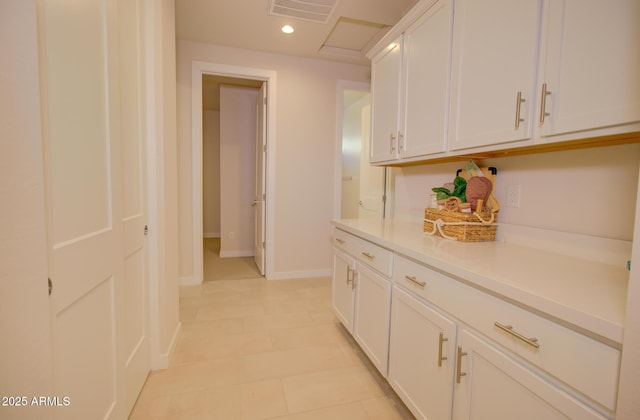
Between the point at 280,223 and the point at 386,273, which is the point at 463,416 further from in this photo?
the point at 280,223

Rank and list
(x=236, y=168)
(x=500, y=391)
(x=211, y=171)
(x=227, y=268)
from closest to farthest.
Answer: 1. (x=500, y=391)
2. (x=227, y=268)
3. (x=236, y=168)
4. (x=211, y=171)

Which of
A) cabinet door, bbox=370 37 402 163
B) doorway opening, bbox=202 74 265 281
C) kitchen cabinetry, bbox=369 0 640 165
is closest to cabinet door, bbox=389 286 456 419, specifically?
kitchen cabinetry, bbox=369 0 640 165

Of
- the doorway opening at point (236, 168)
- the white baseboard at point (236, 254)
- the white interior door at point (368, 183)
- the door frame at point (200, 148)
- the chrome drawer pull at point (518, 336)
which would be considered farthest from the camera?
the white baseboard at point (236, 254)

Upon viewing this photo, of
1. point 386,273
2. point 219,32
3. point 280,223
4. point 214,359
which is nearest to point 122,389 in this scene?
point 214,359

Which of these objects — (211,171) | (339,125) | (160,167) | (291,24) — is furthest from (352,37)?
(211,171)

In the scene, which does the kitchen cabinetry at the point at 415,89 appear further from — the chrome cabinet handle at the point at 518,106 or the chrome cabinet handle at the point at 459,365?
the chrome cabinet handle at the point at 459,365

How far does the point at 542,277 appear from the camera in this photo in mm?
905

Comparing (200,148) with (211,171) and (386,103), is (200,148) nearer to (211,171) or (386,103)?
(386,103)

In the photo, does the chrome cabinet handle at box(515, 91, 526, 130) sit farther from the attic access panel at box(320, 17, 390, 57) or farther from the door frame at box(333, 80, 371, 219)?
the door frame at box(333, 80, 371, 219)

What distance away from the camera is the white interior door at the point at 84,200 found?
837 millimetres

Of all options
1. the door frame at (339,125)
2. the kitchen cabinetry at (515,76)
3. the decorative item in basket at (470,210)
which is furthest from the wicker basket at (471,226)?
the door frame at (339,125)

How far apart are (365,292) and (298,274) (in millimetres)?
1895

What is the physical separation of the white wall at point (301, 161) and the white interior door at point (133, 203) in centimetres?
167

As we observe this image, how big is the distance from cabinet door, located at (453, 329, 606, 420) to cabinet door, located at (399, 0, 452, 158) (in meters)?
1.08
